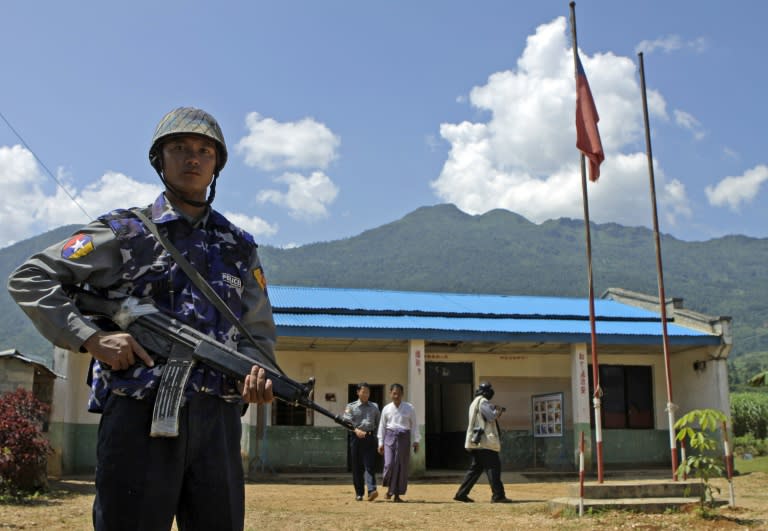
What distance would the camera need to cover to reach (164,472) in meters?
2.40

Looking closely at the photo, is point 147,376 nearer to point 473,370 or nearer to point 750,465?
point 473,370

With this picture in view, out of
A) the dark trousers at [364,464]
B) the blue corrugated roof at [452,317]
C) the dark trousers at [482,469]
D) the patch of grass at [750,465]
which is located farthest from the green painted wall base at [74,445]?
the patch of grass at [750,465]

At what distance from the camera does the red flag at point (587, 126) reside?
11781 mm

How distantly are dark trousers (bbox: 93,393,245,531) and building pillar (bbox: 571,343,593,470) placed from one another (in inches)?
618

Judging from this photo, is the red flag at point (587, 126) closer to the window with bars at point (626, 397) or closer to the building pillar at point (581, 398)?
the building pillar at point (581, 398)

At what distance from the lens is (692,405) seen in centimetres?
1950

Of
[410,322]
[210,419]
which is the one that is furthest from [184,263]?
[410,322]

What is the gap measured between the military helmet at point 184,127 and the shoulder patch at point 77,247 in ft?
1.37

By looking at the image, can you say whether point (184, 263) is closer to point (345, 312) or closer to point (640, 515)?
point (640, 515)

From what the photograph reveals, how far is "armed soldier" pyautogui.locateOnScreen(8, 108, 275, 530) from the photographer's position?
238 centimetres

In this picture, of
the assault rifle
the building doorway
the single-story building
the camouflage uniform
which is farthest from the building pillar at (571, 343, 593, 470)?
the assault rifle

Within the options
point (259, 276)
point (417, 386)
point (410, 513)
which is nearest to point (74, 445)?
point (417, 386)

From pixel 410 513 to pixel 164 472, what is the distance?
306 inches

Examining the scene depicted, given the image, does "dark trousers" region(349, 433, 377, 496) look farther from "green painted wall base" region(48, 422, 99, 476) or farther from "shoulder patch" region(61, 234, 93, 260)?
"shoulder patch" region(61, 234, 93, 260)
